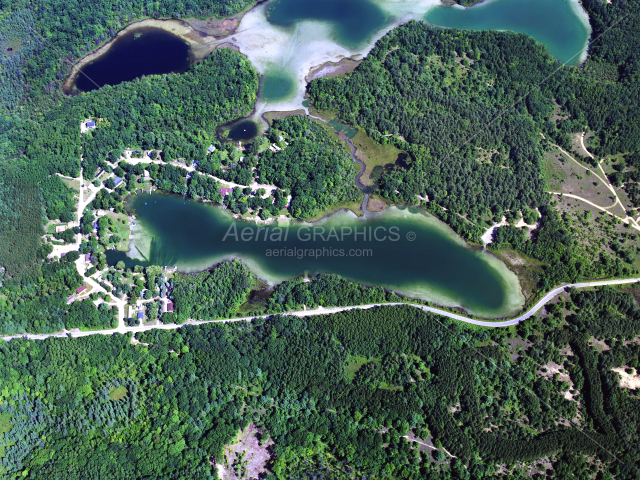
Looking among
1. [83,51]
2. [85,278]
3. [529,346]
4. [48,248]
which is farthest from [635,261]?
[83,51]

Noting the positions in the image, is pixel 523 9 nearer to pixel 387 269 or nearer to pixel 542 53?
pixel 542 53

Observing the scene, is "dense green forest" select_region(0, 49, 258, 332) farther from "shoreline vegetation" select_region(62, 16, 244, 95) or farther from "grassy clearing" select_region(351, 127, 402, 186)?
"grassy clearing" select_region(351, 127, 402, 186)

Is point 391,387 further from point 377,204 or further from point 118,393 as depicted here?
point 118,393

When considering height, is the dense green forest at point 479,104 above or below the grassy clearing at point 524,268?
above

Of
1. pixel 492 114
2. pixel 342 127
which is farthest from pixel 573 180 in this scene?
pixel 342 127

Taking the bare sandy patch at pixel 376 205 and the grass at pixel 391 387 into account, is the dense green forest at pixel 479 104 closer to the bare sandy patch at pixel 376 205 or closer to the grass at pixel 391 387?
the bare sandy patch at pixel 376 205

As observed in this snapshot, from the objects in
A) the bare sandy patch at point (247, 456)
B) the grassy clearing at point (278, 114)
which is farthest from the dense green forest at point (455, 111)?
the bare sandy patch at point (247, 456)
